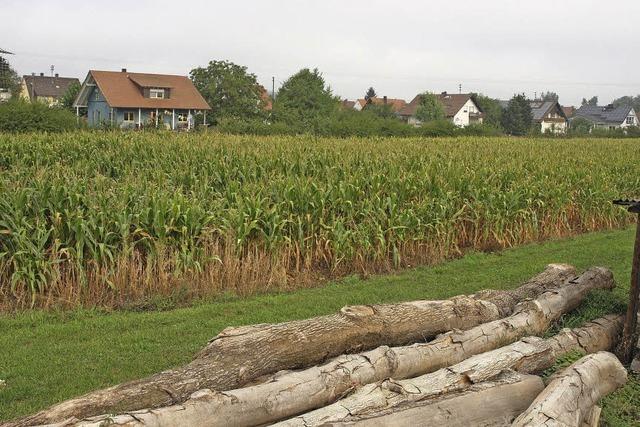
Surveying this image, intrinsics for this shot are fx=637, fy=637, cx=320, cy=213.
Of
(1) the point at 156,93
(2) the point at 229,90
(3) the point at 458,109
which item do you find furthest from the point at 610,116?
(1) the point at 156,93

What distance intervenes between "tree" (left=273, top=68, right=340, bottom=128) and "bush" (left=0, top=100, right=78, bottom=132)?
36.2m

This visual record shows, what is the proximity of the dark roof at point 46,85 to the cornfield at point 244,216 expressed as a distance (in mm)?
84589

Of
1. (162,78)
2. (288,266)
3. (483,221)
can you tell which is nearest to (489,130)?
(162,78)

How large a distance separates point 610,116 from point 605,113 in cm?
204

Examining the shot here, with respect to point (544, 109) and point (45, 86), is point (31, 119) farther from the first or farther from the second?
point (544, 109)

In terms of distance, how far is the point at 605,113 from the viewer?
365ft

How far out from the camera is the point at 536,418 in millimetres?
4363

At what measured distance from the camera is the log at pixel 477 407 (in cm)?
434

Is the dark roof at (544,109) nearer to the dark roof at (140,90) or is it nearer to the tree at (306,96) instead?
the tree at (306,96)

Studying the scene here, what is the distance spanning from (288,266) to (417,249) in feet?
9.08

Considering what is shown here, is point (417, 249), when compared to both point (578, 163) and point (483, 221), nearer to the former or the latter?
point (483, 221)

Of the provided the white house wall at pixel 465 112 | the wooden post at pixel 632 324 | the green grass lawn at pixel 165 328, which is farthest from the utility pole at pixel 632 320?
the white house wall at pixel 465 112

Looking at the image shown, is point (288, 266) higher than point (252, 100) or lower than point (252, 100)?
lower

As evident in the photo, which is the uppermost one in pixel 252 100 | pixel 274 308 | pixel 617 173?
pixel 252 100
